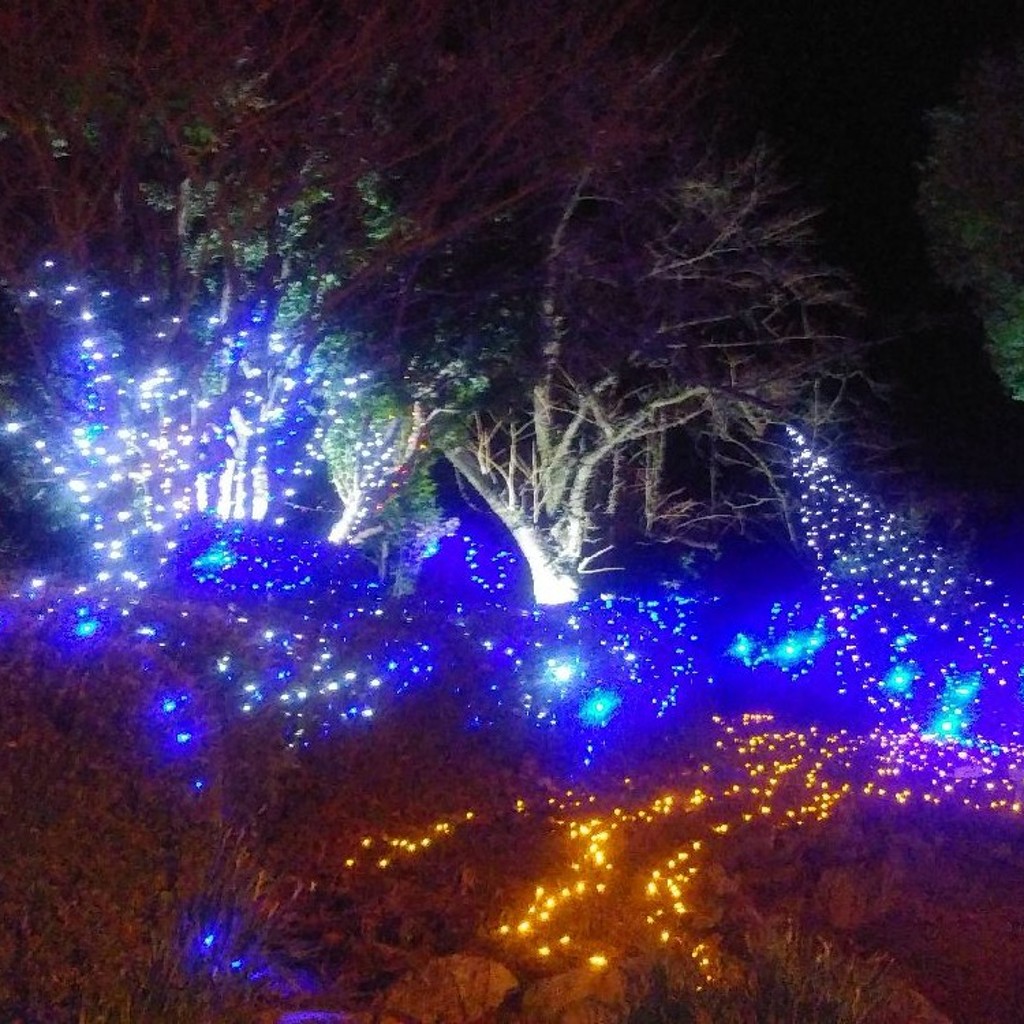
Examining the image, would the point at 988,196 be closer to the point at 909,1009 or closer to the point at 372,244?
the point at 372,244

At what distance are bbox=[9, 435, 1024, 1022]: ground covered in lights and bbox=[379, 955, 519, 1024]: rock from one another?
0.21 meters

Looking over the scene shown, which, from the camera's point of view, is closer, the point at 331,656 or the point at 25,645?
the point at 25,645

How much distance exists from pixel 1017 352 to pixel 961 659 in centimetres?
322

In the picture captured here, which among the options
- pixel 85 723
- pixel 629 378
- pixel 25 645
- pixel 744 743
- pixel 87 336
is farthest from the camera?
pixel 629 378

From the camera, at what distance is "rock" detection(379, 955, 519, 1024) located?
506 centimetres

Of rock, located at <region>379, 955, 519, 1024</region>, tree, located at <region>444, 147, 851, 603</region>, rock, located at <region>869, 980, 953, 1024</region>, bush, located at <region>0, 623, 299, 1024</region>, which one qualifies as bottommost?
rock, located at <region>869, 980, 953, 1024</region>

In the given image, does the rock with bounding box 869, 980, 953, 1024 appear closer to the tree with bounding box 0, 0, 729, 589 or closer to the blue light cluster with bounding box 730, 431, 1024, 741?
the tree with bounding box 0, 0, 729, 589

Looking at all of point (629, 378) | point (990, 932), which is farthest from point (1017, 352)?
point (990, 932)

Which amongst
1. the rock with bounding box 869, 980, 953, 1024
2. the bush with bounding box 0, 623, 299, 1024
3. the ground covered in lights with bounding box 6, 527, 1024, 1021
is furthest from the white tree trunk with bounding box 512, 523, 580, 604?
the bush with bounding box 0, 623, 299, 1024

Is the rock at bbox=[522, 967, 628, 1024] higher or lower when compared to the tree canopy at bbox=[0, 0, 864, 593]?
lower

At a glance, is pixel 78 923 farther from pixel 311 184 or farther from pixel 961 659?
pixel 961 659

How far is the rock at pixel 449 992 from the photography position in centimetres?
506

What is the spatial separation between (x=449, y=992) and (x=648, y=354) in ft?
28.0

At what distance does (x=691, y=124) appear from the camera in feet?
39.6
